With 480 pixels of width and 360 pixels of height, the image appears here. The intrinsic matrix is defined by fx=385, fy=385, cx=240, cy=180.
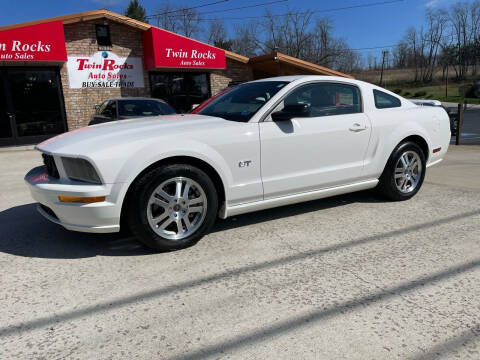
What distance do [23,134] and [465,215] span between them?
1391 centimetres

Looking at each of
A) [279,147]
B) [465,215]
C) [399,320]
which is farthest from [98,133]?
[465,215]

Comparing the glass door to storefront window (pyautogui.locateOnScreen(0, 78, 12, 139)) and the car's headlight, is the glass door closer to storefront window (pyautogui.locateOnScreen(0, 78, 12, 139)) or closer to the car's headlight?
storefront window (pyautogui.locateOnScreen(0, 78, 12, 139))

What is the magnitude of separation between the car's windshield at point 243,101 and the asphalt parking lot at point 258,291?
1162 mm

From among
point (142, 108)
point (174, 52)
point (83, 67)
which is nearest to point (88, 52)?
point (83, 67)

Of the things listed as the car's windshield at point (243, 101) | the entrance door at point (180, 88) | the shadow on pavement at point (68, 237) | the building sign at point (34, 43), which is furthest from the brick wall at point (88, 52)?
the car's windshield at point (243, 101)

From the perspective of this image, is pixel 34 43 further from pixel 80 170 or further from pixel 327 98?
pixel 327 98

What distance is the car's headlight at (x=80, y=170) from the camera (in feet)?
10.1

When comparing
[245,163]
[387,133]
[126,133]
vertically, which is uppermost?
[126,133]

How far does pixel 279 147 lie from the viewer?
12.2 feet

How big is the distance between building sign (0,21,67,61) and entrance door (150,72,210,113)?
156 inches

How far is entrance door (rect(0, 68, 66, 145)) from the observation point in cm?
1310

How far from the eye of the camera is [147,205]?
3199mm

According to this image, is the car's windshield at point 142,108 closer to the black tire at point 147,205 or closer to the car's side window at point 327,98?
the car's side window at point 327,98

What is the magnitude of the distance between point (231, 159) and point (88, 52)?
12763 millimetres
